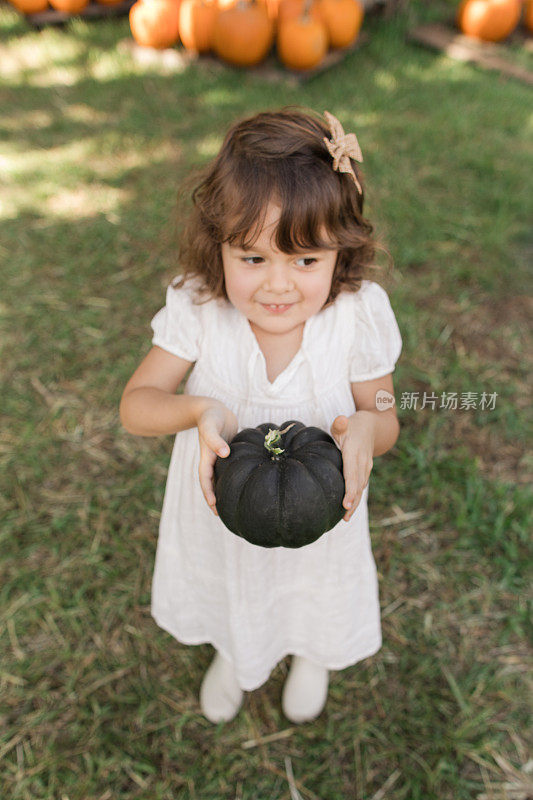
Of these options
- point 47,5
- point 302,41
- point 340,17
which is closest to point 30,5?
point 47,5

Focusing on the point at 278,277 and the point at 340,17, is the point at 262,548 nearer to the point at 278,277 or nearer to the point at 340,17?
the point at 278,277

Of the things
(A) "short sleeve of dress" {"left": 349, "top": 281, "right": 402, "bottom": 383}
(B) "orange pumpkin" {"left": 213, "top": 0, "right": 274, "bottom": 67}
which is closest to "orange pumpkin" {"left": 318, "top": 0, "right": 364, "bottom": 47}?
(B) "orange pumpkin" {"left": 213, "top": 0, "right": 274, "bottom": 67}

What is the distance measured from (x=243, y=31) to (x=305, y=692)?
16.4 ft

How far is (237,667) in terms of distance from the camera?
2020 mm

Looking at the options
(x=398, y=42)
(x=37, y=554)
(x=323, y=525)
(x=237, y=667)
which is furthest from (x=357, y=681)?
(x=398, y=42)

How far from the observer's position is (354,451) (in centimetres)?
149

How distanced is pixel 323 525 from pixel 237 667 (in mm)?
873

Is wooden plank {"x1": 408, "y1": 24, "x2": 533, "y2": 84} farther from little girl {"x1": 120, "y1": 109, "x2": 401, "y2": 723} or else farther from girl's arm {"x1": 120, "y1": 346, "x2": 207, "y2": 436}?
girl's arm {"x1": 120, "y1": 346, "x2": 207, "y2": 436}

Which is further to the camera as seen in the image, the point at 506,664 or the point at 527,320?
the point at 527,320

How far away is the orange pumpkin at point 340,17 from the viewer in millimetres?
5422

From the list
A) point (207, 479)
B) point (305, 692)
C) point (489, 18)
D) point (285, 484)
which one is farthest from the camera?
point (489, 18)

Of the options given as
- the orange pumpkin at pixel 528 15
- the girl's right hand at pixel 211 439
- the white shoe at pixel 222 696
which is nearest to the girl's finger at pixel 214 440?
the girl's right hand at pixel 211 439

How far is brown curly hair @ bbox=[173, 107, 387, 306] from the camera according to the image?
4.64 feet

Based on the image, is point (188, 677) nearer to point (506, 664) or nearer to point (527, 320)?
point (506, 664)
